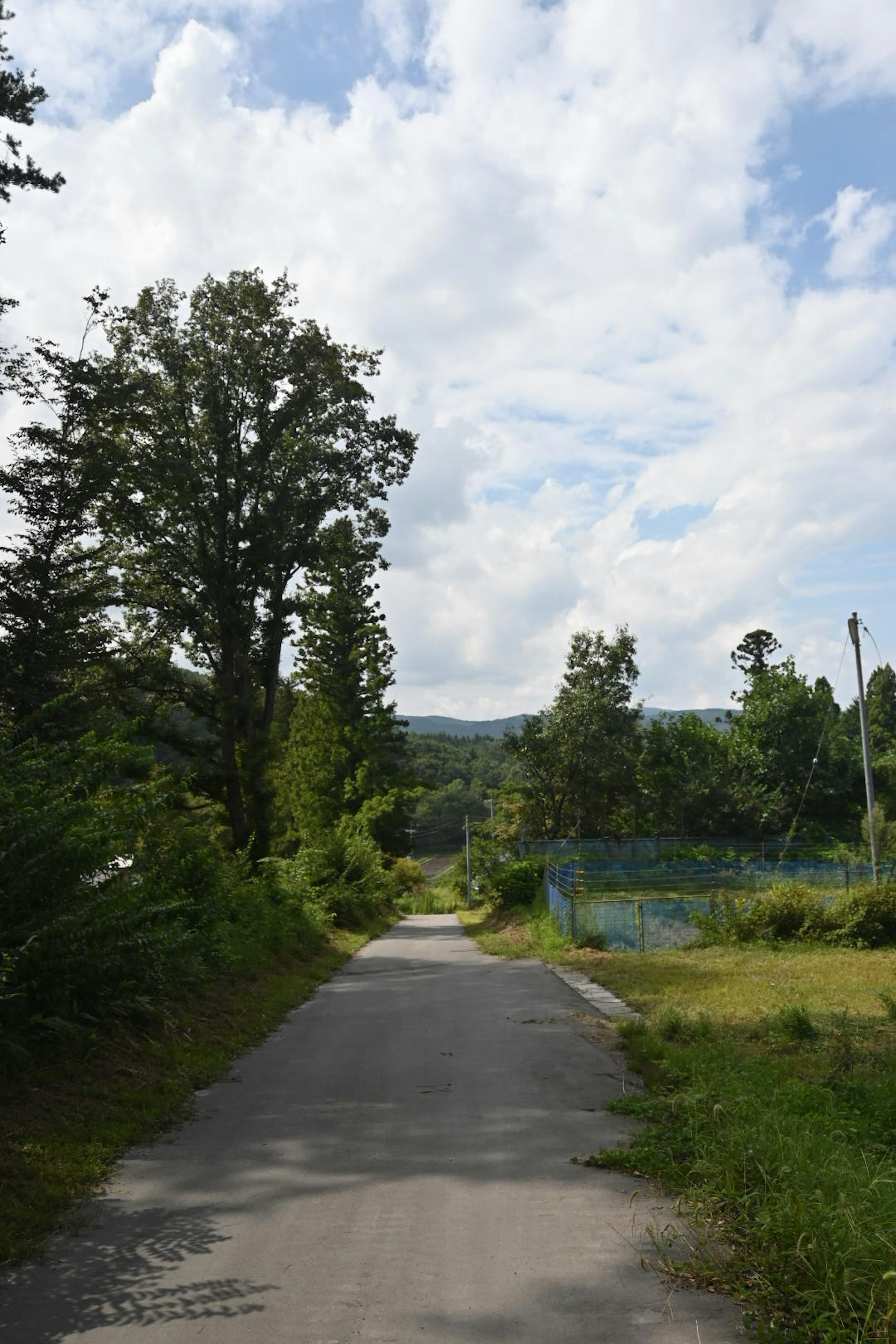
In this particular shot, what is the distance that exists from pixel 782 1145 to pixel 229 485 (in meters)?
24.5

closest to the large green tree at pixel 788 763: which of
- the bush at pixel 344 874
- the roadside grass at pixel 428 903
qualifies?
the roadside grass at pixel 428 903

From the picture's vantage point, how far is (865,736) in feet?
91.5

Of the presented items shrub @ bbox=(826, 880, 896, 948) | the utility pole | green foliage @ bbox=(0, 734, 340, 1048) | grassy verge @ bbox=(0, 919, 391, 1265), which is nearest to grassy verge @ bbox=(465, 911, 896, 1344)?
grassy verge @ bbox=(0, 919, 391, 1265)

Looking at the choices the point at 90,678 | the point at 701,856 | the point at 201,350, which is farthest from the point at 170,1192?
the point at 701,856

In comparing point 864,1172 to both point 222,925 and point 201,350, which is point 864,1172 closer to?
point 222,925

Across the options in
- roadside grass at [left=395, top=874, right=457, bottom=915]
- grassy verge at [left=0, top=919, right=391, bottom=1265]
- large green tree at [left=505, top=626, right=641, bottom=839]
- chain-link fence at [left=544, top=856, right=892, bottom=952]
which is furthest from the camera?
roadside grass at [left=395, top=874, right=457, bottom=915]

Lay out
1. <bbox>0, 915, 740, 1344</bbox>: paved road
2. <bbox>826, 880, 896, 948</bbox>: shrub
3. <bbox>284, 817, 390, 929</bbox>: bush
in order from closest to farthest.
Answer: <bbox>0, 915, 740, 1344</bbox>: paved road
<bbox>826, 880, 896, 948</bbox>: shrub
<bbox>284, 817, 390, 929</bbox>: bush

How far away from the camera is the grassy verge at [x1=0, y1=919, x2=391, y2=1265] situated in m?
5.61

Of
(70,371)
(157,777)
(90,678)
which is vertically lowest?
(157,777)

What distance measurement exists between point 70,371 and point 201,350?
646 cm

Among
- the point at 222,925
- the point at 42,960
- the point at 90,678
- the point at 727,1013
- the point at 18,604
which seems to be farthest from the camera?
the point at 90,678

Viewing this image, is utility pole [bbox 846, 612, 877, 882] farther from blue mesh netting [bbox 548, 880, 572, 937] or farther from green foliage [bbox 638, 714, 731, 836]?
green foliage [bbox 638, 714, 731, 836]

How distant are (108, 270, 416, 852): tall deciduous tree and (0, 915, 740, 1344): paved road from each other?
18568 mm

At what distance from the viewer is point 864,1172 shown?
5094 mm
